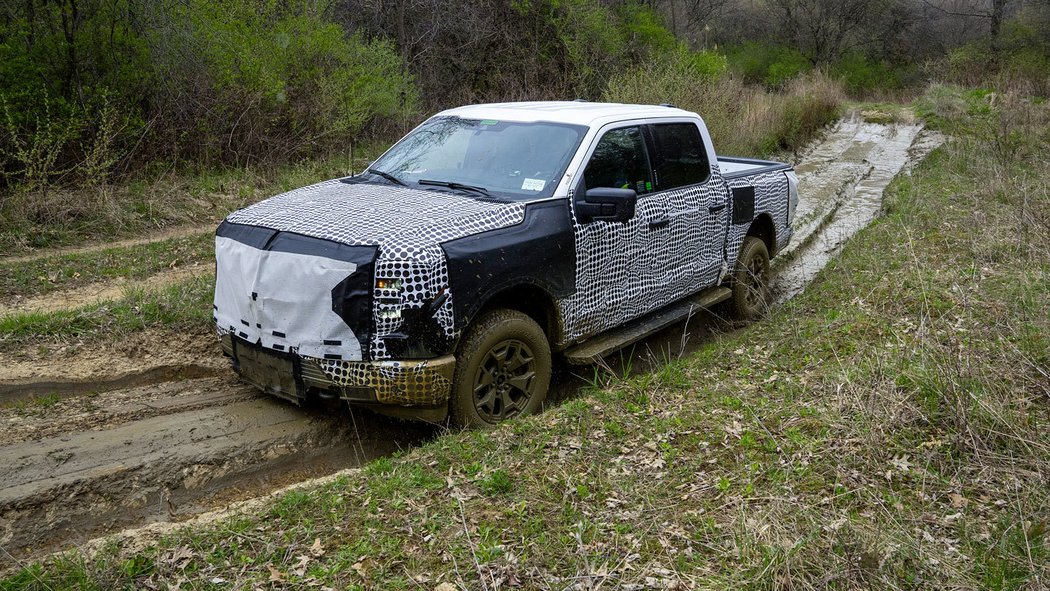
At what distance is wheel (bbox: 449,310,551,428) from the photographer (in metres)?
4.72

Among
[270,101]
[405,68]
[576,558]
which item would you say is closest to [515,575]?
[576,558]

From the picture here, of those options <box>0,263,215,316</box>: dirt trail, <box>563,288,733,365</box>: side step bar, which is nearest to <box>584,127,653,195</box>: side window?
<box>563,288,733,365</box>: side step bar

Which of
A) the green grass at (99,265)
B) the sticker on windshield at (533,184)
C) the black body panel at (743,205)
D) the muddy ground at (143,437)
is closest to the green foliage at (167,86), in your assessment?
the green grass at (99,265)

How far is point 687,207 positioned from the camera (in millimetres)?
6418

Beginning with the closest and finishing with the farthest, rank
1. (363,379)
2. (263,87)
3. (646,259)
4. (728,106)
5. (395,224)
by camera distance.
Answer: (363,379) → (395,224) → (646,259) → (263,87) → (728,106)

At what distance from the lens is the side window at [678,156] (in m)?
6.25

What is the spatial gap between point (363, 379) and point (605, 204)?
1.97 metres

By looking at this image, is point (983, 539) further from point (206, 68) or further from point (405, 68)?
point (405, 68)

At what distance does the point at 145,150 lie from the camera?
1162 cm

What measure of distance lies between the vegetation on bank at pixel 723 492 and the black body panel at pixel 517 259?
0.78 metres

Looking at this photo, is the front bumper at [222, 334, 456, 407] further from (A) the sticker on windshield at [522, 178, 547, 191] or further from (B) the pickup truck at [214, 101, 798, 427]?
(A) the sticker on windshield at [522, 178, 547, 191]

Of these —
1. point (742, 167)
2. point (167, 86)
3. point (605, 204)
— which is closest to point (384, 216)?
point (605, 204)

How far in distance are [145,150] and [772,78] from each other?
1570 inches

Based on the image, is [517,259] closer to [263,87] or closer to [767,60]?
[263,87]
